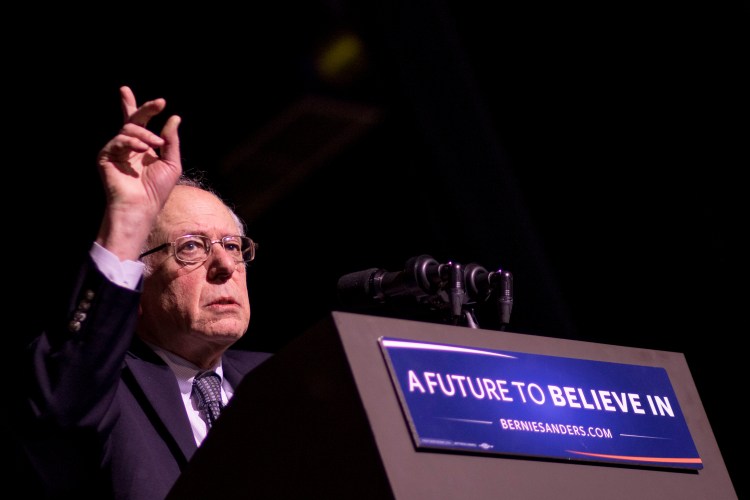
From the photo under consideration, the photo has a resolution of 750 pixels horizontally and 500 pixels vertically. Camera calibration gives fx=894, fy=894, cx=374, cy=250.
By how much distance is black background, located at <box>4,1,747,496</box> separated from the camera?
2977mm

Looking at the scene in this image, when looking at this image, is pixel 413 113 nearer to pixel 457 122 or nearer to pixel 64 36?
pixel 457 122

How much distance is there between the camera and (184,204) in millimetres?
2461

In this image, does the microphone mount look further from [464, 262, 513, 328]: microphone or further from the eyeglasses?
the eyeglasses

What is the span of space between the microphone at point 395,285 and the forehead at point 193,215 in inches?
36.0

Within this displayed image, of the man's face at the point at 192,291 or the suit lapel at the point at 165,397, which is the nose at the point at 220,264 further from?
the suit lapel at the point at 165,397

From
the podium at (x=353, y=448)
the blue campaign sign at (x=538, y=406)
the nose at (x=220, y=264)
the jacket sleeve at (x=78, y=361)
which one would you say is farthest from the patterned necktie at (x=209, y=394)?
the blue campaign sign at (x=538, y=406)

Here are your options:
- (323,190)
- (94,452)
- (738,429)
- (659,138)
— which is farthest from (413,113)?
(94,452)

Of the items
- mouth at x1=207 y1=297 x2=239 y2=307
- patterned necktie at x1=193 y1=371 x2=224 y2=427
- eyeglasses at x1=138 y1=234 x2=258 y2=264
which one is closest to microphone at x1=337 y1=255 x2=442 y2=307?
patterned necktie at x1=193 y1=371 x2=224 y2=427

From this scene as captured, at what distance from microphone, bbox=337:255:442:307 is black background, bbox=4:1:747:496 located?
171cm

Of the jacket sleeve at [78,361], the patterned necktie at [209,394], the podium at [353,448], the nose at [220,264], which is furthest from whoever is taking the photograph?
the nose at [220,264]

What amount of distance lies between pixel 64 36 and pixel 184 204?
1207 mm

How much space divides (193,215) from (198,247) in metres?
0.10

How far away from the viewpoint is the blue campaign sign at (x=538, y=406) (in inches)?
42.9

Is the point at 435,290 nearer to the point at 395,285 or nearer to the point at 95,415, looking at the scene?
the point at 395,285
